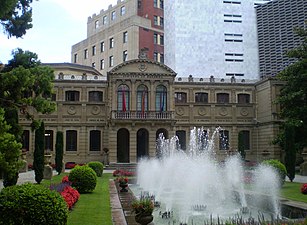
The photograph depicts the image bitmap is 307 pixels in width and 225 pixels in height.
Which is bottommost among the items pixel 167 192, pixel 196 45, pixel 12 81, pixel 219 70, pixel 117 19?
pixel 167 192

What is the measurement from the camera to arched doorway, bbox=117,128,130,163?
156 ft

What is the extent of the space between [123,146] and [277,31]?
3999cm

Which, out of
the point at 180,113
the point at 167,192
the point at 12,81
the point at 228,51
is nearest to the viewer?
the point at 12,81

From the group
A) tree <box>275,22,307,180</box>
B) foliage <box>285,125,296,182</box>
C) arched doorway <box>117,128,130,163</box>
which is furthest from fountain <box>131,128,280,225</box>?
arched doorway <box>117,128,130,163</box>

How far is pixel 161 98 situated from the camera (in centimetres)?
4572

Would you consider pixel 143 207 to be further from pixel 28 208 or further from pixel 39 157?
pixel 39 157

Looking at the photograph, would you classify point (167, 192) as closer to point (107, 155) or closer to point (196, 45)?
point (107, 155)

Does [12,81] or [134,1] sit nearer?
[12,81]

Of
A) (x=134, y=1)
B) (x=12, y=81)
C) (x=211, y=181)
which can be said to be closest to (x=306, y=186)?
(x=211, y=181)

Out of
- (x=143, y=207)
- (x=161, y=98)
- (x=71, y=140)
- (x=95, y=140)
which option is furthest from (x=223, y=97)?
(x=143, y=207)

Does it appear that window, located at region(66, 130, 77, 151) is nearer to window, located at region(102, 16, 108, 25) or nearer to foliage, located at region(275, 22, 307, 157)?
foliage, located at region(275, 22, 307, 157)

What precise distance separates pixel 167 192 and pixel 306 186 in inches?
301

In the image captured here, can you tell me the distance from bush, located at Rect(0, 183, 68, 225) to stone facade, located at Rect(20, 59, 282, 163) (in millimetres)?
33939

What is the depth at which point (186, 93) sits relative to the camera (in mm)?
49062
